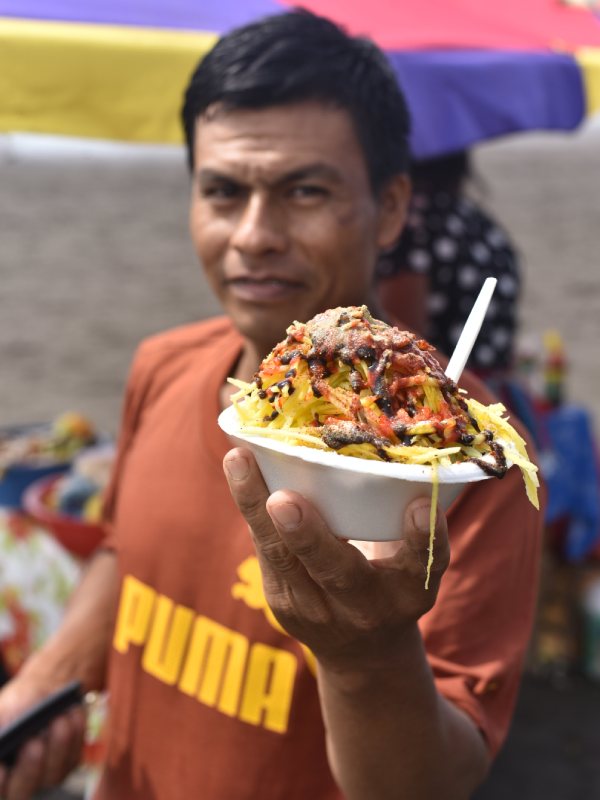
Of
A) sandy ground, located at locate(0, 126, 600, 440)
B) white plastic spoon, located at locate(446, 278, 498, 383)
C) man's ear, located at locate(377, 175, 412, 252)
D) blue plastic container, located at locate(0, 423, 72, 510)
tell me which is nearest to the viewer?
white plastic spoon, located at locate(446, 278, 498, 383)

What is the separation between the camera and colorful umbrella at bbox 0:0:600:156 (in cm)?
283

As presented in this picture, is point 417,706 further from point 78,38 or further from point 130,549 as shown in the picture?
point 78,38

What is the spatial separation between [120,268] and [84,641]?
10.6 meters

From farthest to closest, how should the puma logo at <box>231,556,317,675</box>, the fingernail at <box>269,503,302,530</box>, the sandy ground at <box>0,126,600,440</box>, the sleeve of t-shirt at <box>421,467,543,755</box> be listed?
the sandy ground at <box>0,126,600,440</box> → the puma logo at <box>231,556,317,675</box> → the sleeve of t-shirt at <box>421,467,543,755</box> → the fingernail at <box>269,503,302,530</box>

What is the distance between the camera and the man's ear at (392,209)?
1979mm

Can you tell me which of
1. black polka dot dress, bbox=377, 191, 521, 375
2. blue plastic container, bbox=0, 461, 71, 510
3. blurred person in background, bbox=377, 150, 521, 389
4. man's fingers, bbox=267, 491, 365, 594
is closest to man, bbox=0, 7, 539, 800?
man's fingers, bbox=267, 491, 365, 594

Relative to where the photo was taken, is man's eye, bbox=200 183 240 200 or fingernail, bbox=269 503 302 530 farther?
man's eye, bbox=200 183 240 200

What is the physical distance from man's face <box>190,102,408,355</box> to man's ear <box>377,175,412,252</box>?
0.12 meters

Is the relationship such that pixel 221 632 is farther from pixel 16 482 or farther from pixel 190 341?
pixel 16 482

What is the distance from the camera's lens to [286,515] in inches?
43.3

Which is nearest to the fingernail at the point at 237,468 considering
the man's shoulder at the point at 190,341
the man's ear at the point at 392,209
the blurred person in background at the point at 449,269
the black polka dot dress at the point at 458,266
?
the man's ear at the point at 392,209

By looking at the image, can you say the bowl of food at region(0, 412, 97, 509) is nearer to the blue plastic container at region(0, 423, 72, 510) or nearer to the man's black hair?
the blue plastic container at region(0, 423, 72, 510)

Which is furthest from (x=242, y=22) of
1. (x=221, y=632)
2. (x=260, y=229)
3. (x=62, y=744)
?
(x=62, y=744)

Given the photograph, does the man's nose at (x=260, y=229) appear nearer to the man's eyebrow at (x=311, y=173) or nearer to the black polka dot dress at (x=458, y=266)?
the man's eyebrow at (x=311, y=173)
